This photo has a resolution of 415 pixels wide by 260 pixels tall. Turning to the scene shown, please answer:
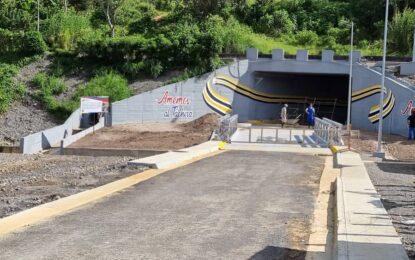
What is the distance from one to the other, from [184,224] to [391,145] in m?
20.4

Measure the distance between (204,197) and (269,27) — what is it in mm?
43110

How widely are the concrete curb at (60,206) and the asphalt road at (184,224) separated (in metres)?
0.24

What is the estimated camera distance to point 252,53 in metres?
39.2

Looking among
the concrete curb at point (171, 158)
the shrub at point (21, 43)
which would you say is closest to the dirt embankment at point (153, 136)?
the concrete curb at point (171, 158)

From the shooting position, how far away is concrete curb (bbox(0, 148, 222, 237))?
27.8 ft

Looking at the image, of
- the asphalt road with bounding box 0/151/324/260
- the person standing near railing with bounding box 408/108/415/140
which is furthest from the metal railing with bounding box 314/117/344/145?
the asphalt road with bounding box 0/151/324/260

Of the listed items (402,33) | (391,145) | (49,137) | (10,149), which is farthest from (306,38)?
(10,149)

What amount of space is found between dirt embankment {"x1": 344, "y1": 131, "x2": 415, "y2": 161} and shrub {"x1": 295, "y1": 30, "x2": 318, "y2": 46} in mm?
19872

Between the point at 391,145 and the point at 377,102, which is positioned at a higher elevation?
the point at 377,102

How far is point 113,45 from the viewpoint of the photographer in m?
39.6

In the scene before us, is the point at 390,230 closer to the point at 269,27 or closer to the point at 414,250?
the point at 414,250

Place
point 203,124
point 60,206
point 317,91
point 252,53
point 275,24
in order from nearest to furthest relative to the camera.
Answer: point 60,206
point 203,124
point 252,53
point 317,91
point 275,24

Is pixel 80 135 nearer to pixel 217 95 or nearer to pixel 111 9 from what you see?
pixel 217 95

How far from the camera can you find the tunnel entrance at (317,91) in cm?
4405
